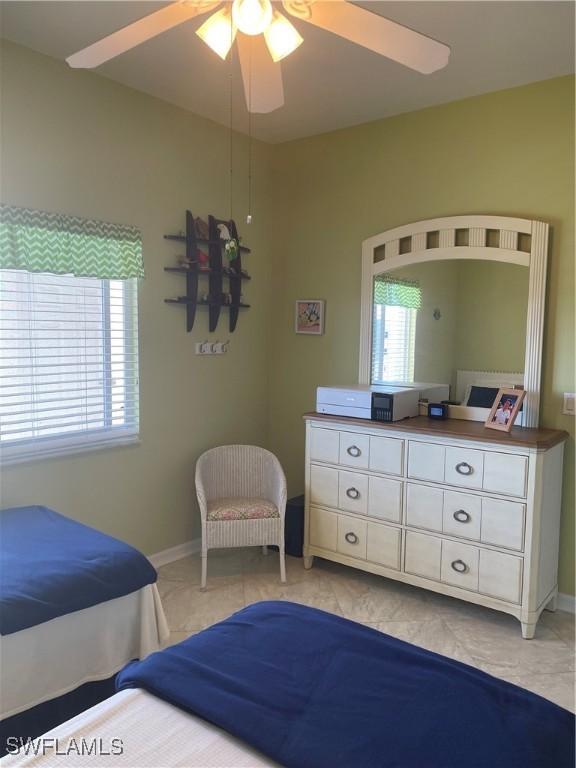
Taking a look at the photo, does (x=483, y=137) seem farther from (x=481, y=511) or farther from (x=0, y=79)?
(x=0, y=79)

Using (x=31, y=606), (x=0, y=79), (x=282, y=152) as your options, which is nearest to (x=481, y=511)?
(x=31, y=606)

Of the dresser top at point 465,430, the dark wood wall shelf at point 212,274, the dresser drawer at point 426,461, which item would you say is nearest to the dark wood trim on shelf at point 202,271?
the dark wood wall shelf at point 212,274

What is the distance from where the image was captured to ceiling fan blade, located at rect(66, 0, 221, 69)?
172 cm

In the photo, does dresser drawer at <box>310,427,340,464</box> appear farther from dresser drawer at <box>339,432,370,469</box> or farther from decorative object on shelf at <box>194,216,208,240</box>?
decorative object on shelf at <box>194,216,208,240</box>

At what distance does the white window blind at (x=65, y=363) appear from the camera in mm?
2812

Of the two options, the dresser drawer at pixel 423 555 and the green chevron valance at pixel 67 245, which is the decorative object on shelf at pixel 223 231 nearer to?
the green chevron valance at pixel 67 245

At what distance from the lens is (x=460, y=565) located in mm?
2938

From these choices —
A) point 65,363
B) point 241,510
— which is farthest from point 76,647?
point 65,363

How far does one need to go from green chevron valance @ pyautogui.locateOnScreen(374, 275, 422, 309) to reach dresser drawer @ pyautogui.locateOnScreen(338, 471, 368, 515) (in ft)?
3.64

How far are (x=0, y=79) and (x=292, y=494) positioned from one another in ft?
9.83

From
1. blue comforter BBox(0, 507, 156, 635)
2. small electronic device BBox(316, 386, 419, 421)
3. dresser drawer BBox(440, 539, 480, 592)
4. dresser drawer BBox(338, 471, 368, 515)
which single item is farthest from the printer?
blue comforter BBox(0, 507, 156, 635)

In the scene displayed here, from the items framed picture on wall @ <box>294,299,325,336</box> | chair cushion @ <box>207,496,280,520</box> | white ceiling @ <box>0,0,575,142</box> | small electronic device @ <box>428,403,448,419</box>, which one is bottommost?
chair cushion @ <box>207,496,280,520</box>

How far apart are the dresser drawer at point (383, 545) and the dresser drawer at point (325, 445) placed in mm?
434

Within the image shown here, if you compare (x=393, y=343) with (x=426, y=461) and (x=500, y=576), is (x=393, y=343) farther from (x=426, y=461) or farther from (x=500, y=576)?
(x=500, y=576)
